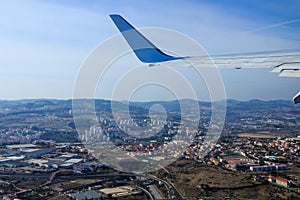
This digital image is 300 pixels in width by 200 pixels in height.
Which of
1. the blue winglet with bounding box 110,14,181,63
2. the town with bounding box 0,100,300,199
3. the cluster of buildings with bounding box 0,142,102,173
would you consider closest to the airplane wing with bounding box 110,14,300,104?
the blue winglet with bounding box 110,14,181,63

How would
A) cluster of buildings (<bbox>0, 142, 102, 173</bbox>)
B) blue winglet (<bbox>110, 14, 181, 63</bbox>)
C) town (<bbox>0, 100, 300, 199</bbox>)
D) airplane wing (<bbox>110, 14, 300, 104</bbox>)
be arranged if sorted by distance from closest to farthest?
1. airplane wing (<bbox>110, 14, 300, 104</bbox>)
2. blue winglet (<bbox>110, 14, 181, 63</bbox>)
3. town (<bbox>0, 100, 300, 199</bbox>)
4. cluster of buildings (<bbox>0, 142, 102, 173</bbox>)

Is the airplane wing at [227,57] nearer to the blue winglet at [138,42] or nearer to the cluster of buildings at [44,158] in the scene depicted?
the blue winglet at [138,42]

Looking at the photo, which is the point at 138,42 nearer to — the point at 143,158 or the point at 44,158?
the point at 143,158

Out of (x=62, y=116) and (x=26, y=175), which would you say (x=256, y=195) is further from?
(x=62, y=116)

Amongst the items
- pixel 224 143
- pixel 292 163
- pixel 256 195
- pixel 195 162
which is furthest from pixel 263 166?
pixel 224 143

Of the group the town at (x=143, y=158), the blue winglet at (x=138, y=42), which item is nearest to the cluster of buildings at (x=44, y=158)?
the town at (x=143, y=158)

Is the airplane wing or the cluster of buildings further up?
the airplane wing

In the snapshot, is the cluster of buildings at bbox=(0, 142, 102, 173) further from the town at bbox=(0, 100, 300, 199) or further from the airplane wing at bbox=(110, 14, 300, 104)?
the airplane wing at bbox=(110, 14, 300, 104)
